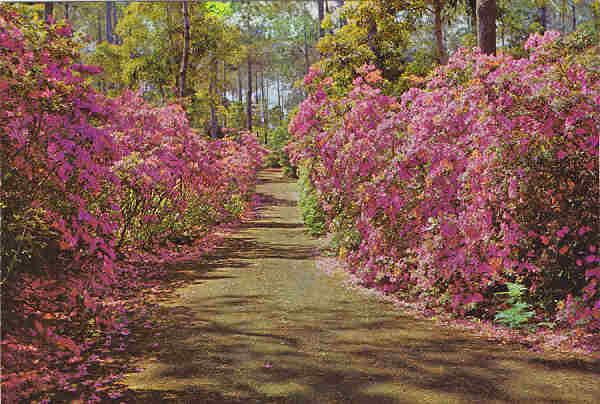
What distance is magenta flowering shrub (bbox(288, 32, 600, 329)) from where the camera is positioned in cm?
460

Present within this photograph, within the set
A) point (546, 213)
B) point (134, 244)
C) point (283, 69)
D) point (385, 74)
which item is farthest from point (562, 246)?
point (283, 69)

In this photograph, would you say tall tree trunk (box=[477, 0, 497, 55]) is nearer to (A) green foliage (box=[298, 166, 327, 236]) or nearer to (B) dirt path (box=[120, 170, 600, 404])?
(B) dirt path (box=[120, 170, 600, 404])

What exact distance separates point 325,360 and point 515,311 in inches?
76.7

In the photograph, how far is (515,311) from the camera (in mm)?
5020

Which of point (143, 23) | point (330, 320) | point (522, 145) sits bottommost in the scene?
point (330, 320)

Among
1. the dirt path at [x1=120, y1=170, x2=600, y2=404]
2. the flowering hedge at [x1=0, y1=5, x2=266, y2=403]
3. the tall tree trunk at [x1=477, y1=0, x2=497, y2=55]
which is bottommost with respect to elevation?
the dirt path at [x1=120, y1=170, x2=600, y2=404]

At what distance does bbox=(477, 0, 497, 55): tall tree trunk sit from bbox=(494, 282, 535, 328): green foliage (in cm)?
417

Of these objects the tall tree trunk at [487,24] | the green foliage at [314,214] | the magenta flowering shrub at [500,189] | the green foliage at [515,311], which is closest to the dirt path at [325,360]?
the green foliage at [515,311]

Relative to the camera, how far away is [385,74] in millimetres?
14555

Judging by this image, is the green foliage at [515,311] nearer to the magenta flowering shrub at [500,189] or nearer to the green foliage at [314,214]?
the magenta flowering shrub at [500,189]

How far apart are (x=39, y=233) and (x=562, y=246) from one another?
4.30 metres

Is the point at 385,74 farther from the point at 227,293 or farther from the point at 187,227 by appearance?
the point at 227,293

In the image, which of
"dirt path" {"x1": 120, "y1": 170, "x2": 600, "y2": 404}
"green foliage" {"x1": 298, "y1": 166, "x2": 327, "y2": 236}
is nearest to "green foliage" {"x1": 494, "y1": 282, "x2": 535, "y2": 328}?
"dirt path" {"x1": 120, "y1": 170, "x2": 600, "y2": 404}

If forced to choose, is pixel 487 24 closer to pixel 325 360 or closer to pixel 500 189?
pixel 500 189
